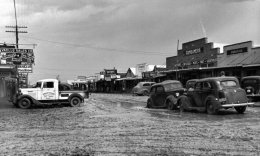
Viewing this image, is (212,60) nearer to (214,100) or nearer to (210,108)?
(210,108)

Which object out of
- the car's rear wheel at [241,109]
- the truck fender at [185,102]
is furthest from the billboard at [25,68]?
the car's rear wheel at [241,109]

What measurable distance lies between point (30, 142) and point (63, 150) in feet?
5.15

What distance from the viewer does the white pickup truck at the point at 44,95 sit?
73.7ft

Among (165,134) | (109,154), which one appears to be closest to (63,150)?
(109,154)

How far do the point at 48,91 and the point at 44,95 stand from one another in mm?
386

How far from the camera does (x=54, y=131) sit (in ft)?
35.1

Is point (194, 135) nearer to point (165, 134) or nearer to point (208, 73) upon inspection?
point (165, 134)

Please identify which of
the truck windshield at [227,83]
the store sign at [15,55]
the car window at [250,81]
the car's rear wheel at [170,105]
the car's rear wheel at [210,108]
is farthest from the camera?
the store sign at [15,55]

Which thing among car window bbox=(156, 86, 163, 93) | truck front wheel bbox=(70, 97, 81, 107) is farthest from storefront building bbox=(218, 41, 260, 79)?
truck front wheel bbox=(70, 97, 81, 107)

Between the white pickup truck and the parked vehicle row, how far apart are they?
719cm

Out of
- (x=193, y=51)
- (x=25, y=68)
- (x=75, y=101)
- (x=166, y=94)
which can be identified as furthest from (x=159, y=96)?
(x=25, y=68)

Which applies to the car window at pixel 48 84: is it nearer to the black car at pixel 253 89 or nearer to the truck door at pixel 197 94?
the truck door at pixel 197 94

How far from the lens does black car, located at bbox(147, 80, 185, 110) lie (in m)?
18.5

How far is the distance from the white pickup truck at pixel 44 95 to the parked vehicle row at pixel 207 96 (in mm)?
7189
